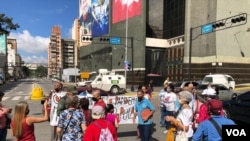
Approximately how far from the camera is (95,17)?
7000 cm

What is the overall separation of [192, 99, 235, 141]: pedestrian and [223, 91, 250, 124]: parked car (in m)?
7.23

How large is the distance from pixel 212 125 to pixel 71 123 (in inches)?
86.0

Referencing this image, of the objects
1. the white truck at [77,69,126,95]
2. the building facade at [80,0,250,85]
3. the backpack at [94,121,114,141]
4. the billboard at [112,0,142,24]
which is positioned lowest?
the white truck at [77,69,126,95]

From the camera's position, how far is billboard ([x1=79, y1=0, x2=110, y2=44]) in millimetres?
62875

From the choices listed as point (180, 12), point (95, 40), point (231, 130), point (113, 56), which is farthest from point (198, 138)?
point (95, 40)

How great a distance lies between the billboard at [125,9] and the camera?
49875 millimetres

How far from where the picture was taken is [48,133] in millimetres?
10648

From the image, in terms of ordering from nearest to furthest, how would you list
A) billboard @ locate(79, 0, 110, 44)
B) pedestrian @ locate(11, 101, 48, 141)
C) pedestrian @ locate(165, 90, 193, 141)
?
pedestrian @ locate(165, 90, 193, 141) → pedestrian @ locate(11, 101, 48, 141) → billboard @ locate(79, 0, 110, 44)

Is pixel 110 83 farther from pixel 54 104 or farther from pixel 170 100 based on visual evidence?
pixel 54 104

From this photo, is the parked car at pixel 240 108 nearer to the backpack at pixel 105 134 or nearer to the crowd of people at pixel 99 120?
the crowd of people at pixel 99 120

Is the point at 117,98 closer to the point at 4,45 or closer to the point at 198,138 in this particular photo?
the point at 198,138

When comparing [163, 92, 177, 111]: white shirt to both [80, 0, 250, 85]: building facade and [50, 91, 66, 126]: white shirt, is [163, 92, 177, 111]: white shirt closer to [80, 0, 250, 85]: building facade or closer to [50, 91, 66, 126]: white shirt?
[50, 91, 66, 126]: white shirt

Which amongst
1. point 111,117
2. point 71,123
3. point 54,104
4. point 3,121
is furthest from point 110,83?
point 71,123

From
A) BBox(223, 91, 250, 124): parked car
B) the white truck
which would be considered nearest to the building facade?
the white truck
